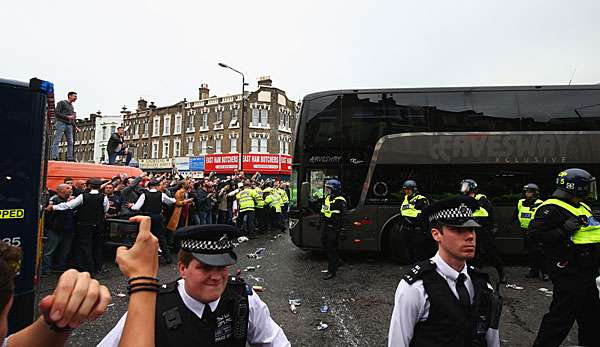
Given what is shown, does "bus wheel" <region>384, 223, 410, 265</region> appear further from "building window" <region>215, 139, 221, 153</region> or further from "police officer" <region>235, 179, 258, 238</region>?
"building window" <region>215, 139, 221, 153</region>

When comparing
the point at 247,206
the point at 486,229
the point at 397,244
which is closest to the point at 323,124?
the point at 397,244

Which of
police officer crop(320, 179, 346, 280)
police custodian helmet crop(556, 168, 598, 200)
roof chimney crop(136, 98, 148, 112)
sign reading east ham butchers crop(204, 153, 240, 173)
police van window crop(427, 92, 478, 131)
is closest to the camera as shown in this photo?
police custodian helmet crop(556, 168, 598, 200)

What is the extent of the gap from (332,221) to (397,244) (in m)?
2.02

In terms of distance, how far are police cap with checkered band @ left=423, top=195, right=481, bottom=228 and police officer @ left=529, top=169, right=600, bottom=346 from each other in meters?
1.67

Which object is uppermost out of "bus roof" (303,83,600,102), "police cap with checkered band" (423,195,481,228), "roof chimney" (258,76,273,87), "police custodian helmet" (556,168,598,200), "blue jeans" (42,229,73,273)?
"roof chimney" (258,76,273,87)

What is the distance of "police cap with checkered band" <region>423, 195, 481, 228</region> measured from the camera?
2163mm

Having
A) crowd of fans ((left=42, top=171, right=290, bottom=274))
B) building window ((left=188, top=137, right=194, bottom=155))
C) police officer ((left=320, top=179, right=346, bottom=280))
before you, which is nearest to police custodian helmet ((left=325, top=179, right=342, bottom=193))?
police officer ((left=320, top=179, right=346, bottom=280))

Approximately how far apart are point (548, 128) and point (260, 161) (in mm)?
26841

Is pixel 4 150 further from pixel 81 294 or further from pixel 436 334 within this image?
pixel 436 334

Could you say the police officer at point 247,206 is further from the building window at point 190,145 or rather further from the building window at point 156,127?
the building window at point 156,127

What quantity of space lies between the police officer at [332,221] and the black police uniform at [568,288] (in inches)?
164

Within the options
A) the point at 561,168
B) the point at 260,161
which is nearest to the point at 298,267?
the point at 561,168

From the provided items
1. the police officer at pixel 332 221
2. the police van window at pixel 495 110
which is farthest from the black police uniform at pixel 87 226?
the police van window at pixel 495 110

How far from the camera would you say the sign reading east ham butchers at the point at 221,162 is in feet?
107
